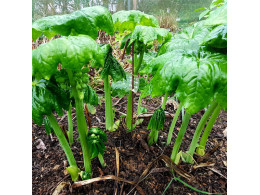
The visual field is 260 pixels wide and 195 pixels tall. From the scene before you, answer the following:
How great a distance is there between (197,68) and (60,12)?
2.27 meters

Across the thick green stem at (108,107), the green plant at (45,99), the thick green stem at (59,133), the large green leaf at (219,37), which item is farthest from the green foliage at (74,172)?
the large green leaf at (219,37)

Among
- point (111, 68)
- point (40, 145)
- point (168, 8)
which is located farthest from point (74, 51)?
point (168, 8)

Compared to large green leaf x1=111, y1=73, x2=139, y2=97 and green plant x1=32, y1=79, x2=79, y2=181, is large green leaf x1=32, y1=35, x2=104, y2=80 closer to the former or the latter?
green plant x1=32, y1=79, x2=79, y2=181

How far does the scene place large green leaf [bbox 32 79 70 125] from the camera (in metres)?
0.56

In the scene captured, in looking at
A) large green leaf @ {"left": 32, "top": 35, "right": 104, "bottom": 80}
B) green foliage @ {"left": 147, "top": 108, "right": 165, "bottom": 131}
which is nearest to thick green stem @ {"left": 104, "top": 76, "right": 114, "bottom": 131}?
green foliage @ {"left": 147, "top": 108, "right": 165, "bottom": 131}

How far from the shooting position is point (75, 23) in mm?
586

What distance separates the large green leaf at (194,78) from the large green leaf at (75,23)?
28cm

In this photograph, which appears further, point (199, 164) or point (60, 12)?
point (60, 12)

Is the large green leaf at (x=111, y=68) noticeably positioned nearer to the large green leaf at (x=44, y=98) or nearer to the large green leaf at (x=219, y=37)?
the large green leaf at (x=44, y=98)

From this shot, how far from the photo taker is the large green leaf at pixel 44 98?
556 millimetres

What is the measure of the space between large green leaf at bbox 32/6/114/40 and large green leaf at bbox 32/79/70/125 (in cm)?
17

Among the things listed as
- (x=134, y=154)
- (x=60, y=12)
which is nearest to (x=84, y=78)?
(x=134, y=154)
